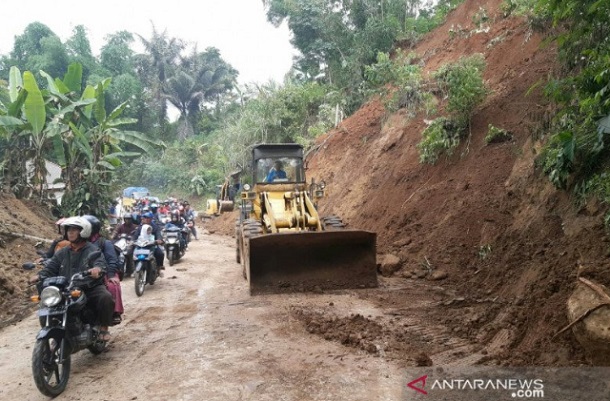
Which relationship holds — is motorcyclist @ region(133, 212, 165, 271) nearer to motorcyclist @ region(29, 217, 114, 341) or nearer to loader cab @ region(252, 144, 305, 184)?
loader cab @ region(252, 144, 305, 184)

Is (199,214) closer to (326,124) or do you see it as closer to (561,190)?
(326,124)

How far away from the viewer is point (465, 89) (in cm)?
1044

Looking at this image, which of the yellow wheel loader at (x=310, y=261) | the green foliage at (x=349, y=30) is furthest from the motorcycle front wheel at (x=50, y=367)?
the green foliage at (x=349, y=30)

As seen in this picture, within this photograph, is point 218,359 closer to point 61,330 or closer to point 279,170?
point 61,330

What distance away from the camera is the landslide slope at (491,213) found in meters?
5.08

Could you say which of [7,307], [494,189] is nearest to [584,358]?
[494,189]

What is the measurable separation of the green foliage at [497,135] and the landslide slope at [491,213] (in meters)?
0.14

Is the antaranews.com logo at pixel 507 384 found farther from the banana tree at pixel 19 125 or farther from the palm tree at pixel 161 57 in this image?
the palm tree at pixel 161 57

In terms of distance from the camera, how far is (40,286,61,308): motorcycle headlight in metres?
4.53

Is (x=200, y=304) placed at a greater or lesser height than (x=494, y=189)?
lesser

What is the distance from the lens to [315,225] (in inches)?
365

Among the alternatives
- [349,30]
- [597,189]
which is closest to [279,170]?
[597,189]

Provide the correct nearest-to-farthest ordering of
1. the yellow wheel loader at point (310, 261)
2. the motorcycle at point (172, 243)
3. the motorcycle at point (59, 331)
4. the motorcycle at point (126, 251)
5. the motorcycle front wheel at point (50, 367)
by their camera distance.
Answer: the motorcycle front wheel at point (50, 367)
the motorcycle at point (59, 331)
the yellow wheel loader at point (310, 261)
the motorcycle at point (126, 251)
the motorcycle at point (172, 243)

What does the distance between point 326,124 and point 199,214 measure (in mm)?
11551
